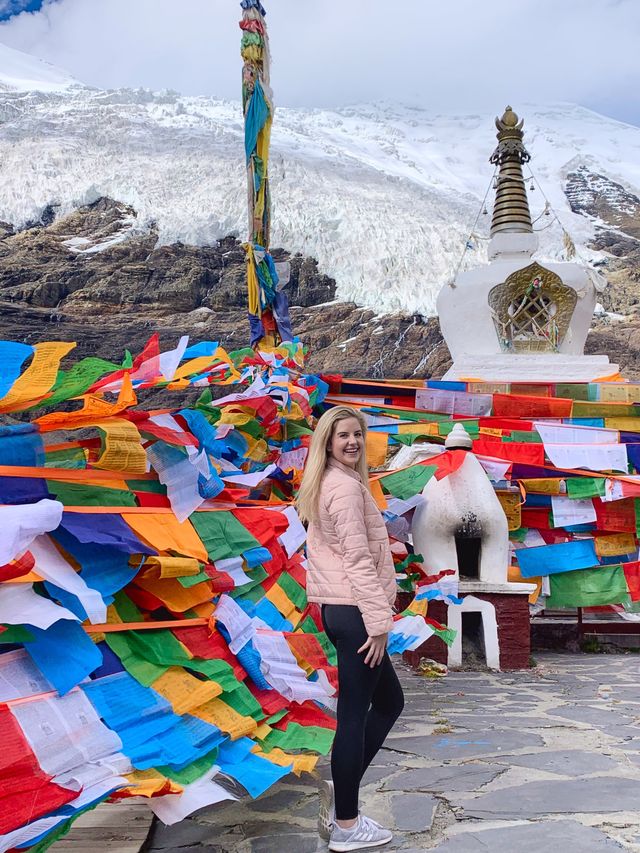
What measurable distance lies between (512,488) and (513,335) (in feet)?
15.1

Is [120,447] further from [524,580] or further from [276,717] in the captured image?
[524,580]

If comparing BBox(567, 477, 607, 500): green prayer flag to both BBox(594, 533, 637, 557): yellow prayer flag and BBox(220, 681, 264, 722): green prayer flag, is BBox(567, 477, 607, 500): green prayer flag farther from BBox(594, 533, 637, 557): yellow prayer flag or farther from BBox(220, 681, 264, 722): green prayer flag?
BBox(220, 681, 264, 722): green prayer flag

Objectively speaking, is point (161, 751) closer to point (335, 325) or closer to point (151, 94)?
point (335, 325)

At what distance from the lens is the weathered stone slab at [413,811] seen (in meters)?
2.65

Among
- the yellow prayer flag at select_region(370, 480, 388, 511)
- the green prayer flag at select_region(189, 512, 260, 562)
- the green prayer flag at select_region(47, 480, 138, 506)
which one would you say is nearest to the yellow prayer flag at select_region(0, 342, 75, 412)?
the green prayer flag at select_region(47, 480, 138, 506)

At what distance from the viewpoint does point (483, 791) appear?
9.73 feet

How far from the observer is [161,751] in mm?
2514

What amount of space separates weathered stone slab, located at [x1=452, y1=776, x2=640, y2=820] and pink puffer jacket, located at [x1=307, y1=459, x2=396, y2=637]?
830 mm

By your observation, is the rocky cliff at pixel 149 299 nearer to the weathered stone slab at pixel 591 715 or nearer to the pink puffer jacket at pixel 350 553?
the weathered stone slab at pixel 591 715

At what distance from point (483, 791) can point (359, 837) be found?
27.4 inches

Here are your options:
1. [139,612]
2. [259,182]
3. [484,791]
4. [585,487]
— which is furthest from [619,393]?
[139,612]

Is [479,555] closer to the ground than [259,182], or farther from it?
closer to the ground

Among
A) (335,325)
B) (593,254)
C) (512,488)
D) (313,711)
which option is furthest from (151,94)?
(313,711)

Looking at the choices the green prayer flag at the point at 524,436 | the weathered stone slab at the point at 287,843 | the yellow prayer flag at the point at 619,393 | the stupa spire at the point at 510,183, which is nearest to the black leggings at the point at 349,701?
the weathered stone slab at the point at 287,843
